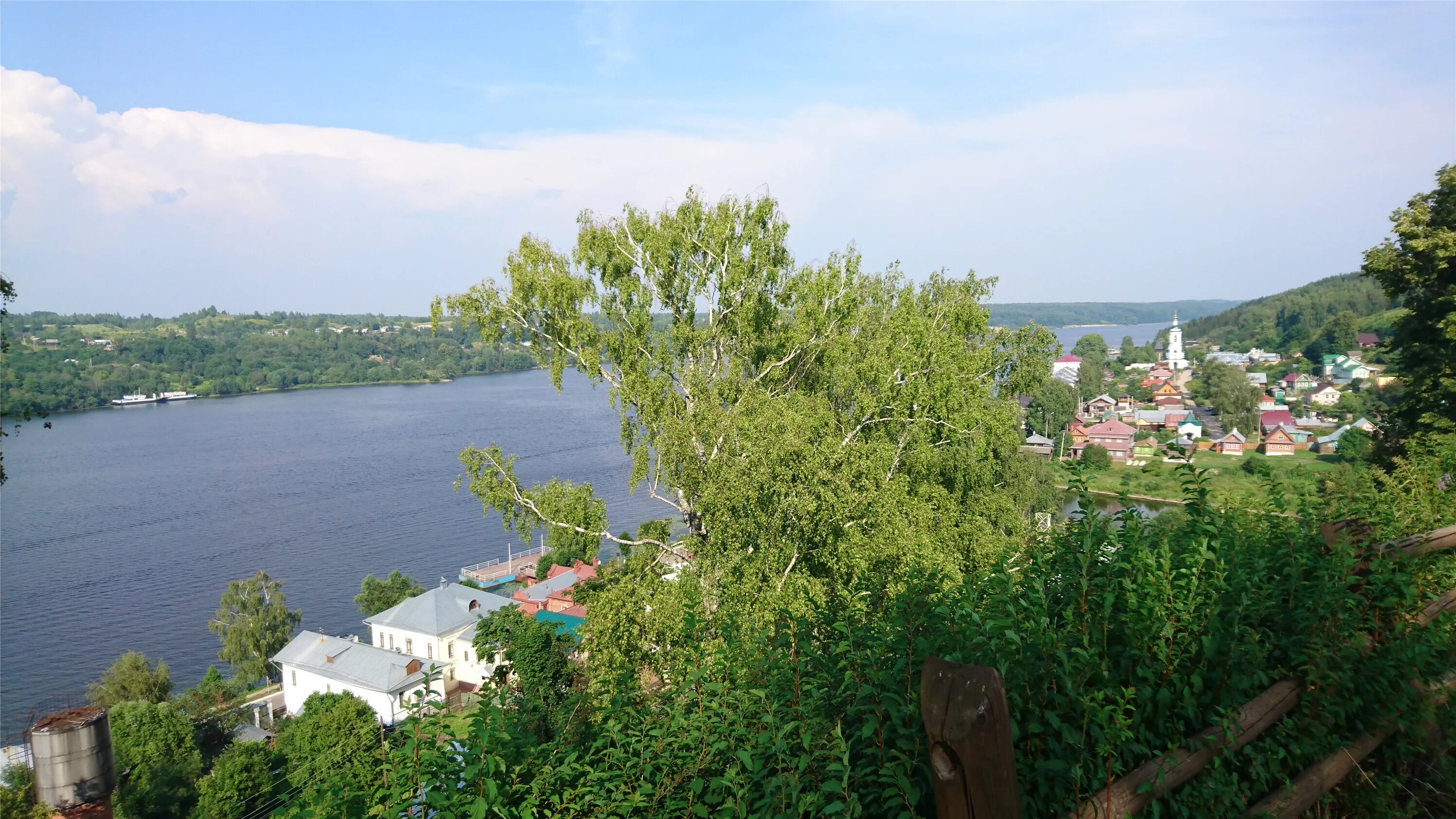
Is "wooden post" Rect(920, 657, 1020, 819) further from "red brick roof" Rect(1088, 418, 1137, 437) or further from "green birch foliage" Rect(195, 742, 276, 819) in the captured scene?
"red brick roof" Rect(1088, 418, 1137, 437)

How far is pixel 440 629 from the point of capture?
83.1 feet

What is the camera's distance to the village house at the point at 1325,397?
62.6 meters

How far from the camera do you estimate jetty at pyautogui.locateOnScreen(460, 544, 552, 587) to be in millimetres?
33344

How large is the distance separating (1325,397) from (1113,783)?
252ft

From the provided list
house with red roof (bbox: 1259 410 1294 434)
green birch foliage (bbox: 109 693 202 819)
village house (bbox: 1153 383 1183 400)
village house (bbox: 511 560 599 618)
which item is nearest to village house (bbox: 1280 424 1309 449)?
house with red roof (bbox: 1259 410 1294 434)

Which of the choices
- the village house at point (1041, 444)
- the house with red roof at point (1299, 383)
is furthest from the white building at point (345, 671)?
the house with red roof at point (1299, 383)

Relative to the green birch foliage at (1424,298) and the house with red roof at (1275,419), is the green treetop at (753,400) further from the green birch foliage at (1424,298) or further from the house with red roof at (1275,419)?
the house with red roof at (1275,419)

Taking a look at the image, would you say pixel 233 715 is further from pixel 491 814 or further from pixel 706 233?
pixel 491 814

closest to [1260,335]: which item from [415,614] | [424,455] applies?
[424,455]

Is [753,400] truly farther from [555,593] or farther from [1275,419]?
[1275,419]

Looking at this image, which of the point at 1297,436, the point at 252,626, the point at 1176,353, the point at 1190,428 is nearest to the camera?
the point at 252,626

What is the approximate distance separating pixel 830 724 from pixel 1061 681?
0.72 meters

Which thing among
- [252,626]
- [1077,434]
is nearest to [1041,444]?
[1077,434]

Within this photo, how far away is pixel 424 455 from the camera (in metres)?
52.8
